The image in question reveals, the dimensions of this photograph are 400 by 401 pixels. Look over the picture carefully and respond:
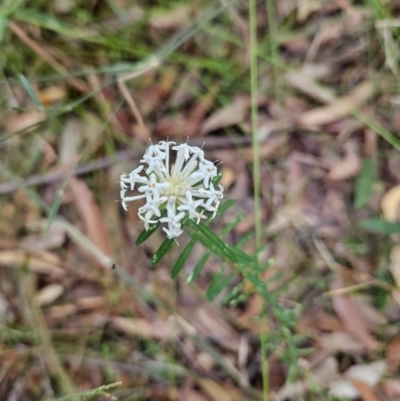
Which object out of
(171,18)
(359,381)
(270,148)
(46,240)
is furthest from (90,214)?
(359,381)

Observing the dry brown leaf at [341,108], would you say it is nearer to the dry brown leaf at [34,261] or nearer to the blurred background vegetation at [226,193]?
the blurred background vegetation at [226,193]

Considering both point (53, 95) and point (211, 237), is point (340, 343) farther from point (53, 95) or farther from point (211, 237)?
point (53, 95)

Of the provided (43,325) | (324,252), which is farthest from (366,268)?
(43,325)

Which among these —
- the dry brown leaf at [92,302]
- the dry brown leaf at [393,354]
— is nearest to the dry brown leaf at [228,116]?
the dry brown leaf at [92,302]

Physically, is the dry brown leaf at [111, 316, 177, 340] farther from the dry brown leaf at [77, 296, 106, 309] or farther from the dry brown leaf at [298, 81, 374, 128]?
the dry brown leaf at [298, 81, 374, 128]

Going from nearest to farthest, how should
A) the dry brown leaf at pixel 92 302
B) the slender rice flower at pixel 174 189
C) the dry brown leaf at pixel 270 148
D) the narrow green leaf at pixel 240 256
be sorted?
the slender rice flower at pixel 174 189 → the narrow green leaf at pixel 240 256 → the dry brown leaf at pixel 92 302 → the dry brown leaf at pixel 270 148

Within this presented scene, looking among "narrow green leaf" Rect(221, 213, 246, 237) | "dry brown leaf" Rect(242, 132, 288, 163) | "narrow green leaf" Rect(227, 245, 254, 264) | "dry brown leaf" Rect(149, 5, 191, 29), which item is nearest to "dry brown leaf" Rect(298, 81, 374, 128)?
"dry brown leaf" Rect(242, 132, 288, 163)

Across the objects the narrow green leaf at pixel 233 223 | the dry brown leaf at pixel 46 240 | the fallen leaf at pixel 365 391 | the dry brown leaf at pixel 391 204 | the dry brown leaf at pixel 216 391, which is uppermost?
the narrow green leaf at pixel 233 223
